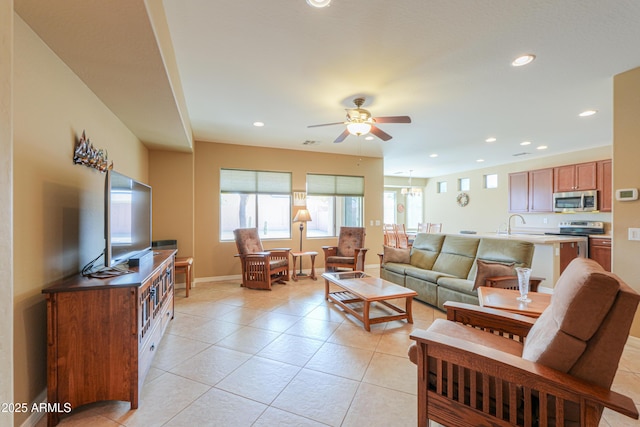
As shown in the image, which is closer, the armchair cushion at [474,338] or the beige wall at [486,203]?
the armchair cushion at [474,338]

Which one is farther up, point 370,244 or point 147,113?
point 147,113

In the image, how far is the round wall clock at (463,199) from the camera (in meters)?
8.48

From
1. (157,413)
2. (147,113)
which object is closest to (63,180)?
(147,113)

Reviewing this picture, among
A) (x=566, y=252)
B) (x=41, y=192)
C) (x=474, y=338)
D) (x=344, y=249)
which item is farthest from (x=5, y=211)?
(x=566, y=252)

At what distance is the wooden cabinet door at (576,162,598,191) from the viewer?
5.48 meters

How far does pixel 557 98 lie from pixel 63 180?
501 centimetres

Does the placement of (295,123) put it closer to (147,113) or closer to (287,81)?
(287,81)

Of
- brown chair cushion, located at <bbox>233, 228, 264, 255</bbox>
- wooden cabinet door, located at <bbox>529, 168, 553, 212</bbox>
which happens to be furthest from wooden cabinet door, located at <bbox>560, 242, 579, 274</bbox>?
brown chair cushion, located at <bbox>233, 228, 264, 255</bbox>

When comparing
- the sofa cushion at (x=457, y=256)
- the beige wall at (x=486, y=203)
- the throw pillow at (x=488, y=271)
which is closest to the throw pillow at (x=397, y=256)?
the sofa cushion at (x=457, y=256)

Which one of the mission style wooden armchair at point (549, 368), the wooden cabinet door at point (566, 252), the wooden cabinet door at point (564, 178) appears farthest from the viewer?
the wooden cabinet door at point (564, 178)

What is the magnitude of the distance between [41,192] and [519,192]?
862 centimetres

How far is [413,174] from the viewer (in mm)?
9242

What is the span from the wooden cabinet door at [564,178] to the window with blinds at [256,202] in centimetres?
599

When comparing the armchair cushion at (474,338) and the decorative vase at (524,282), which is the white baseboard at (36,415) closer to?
the armchair cushion at (474,338)
